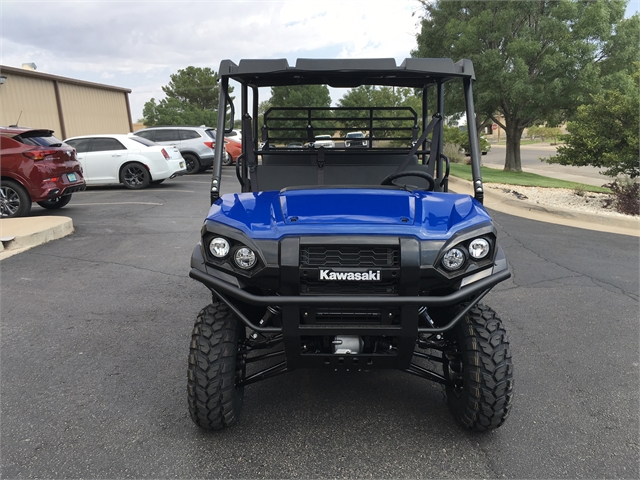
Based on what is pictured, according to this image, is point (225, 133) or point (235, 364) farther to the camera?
point (225, 133)

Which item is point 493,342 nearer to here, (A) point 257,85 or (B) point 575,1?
(A) point 257,85

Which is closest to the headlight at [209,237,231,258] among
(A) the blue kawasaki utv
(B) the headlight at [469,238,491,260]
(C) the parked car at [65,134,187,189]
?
(A) the blue kawasaki utv

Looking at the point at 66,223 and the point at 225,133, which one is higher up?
the point at 225,133

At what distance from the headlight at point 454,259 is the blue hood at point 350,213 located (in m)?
0.09

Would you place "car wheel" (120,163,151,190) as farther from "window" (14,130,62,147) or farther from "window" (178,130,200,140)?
"window" (178,130,200,140)

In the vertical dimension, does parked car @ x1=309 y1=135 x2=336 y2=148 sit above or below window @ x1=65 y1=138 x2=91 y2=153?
above

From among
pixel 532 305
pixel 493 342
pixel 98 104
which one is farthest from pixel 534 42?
pixel 98 104

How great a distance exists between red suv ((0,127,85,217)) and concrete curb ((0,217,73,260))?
581 millimetres

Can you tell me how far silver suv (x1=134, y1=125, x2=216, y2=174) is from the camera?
55.5 feet

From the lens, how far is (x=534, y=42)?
51.5 feet

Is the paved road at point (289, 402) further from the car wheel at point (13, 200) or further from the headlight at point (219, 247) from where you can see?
the car wheel at point (13, 200)

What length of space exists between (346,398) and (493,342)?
3.33ft

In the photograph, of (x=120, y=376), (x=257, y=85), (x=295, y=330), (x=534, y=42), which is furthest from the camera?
(x=534, y=42)

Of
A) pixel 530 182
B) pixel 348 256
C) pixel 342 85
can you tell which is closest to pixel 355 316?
pixel 348 256
